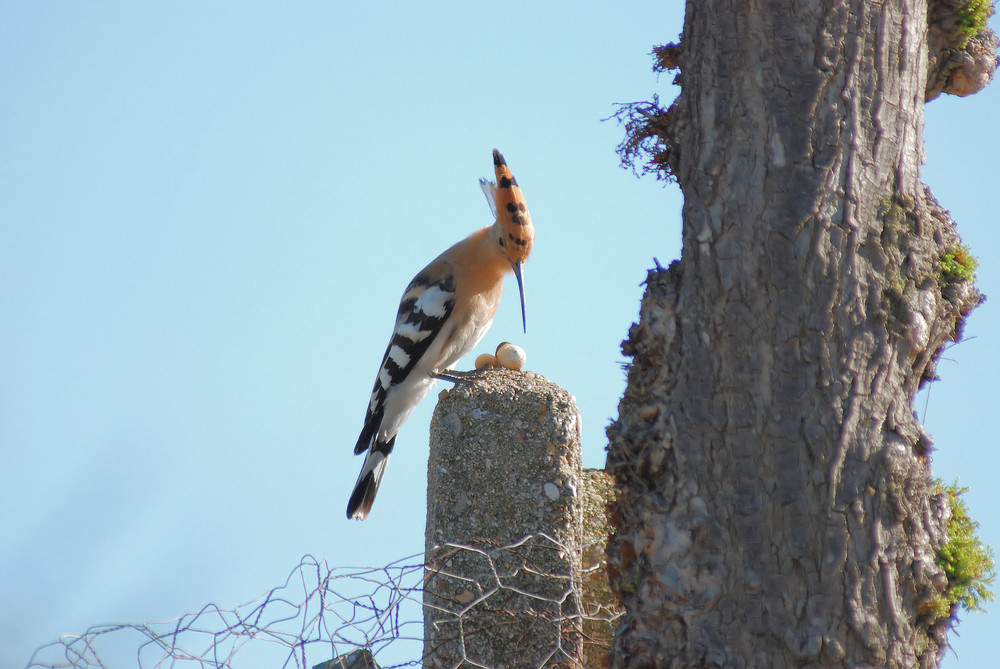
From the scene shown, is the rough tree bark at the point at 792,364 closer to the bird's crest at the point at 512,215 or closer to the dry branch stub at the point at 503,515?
the dry branch stub at the point at 503,515

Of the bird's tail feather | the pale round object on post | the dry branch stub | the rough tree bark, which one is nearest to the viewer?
the rough tree bark

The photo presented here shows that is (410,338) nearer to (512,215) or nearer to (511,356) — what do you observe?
(512,215)

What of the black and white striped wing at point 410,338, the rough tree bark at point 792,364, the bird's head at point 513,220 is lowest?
the rough tree bark at point 792,364

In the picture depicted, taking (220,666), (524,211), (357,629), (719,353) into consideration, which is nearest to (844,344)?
(719,353)

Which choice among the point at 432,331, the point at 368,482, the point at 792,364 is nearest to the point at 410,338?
the point at 432,331

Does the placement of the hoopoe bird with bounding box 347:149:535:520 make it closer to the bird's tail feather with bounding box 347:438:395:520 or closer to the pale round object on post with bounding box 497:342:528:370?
the bird's tail feather with bounding box 347:438:395:520

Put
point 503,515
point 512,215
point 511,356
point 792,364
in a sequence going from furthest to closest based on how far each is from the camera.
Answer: point 512,215
point 511,356
point 503,515
point 792,364

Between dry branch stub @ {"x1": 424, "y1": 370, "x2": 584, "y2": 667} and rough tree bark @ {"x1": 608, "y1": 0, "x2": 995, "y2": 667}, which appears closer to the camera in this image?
rough tree bark @ {"x1": 608, "y1": 0, "x2": 995, "y2": 667}

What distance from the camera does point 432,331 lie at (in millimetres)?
5117

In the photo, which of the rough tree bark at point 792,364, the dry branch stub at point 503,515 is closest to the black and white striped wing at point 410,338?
the dry branch stub at point 503,515

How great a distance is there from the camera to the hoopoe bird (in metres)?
5.13

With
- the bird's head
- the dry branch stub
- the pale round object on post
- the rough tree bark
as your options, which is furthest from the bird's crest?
the rough tree bark

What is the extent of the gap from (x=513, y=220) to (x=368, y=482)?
1599 mm

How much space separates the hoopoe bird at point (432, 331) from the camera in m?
5.13
